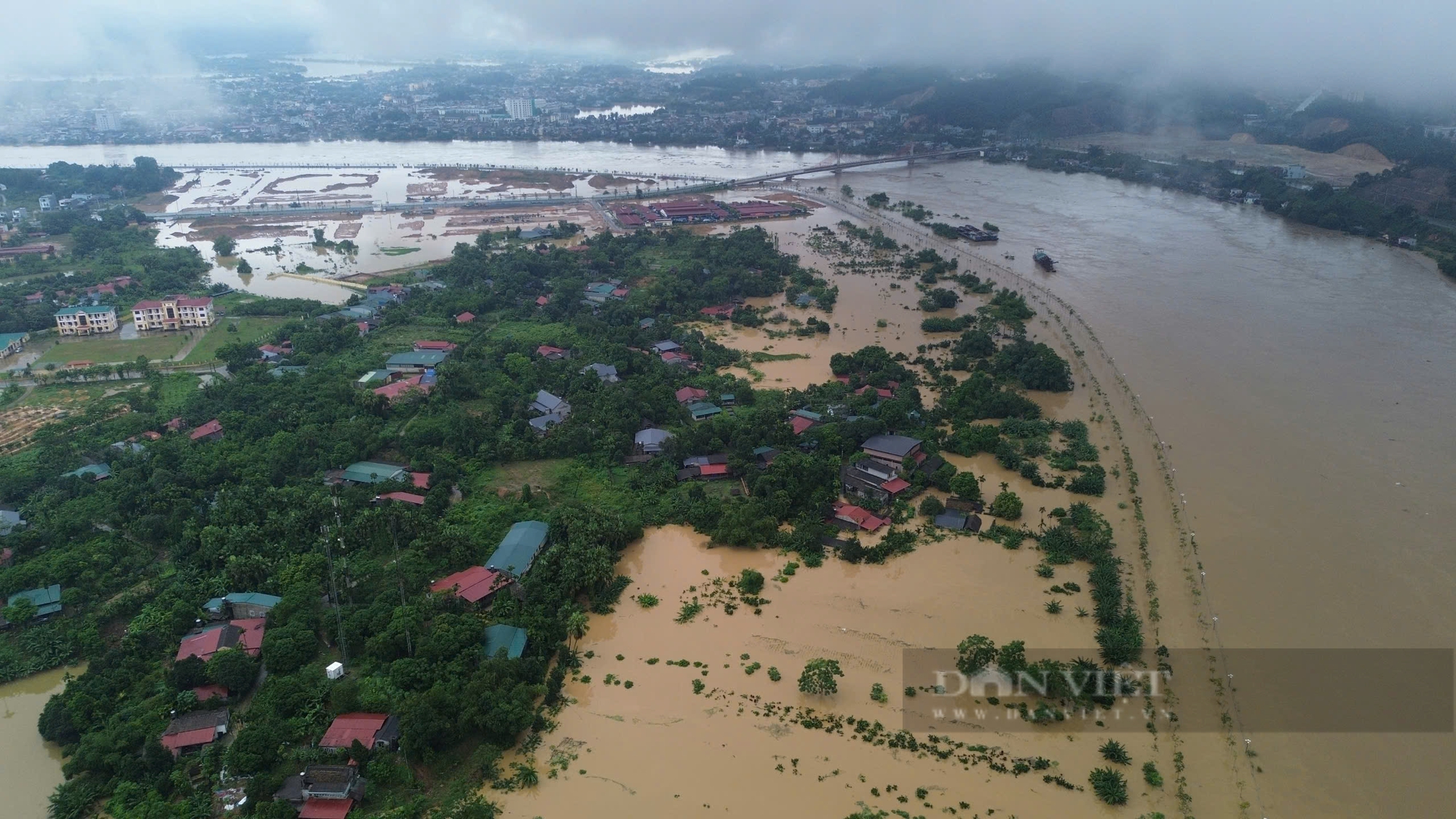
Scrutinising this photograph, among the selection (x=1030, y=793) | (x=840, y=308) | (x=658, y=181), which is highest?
(x=658, y=181)

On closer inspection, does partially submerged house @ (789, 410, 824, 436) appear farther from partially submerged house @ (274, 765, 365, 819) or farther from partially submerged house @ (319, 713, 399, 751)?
partially submerged house @ (274, 765, 365, 819)

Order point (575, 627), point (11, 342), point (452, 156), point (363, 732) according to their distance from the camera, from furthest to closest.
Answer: point (452, 156)
point (11, 342)
point (575, 627)
point (363, 732)

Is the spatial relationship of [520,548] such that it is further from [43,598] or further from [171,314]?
Answer: [171,314]

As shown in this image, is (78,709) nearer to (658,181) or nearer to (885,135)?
(658,181)

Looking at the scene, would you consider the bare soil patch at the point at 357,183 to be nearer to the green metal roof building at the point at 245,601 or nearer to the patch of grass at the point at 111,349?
the patch of grass at the point at 111,349

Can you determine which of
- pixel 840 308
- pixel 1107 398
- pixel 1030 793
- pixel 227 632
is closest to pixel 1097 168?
pixel 840 308

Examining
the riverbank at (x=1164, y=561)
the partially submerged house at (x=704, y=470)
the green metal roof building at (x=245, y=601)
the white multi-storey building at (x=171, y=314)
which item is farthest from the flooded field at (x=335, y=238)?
the riverbank at (x=1164, y=561)

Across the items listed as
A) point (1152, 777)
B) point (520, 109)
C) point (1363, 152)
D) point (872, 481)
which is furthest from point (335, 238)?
point (1363, 152)
